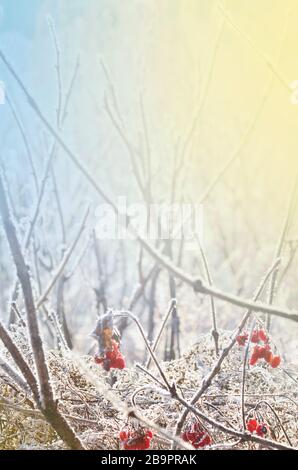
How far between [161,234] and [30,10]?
73 centimetres

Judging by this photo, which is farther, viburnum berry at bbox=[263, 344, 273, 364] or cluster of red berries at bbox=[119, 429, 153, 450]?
viburnum berry at bbox=[263, 344, 273, 364]

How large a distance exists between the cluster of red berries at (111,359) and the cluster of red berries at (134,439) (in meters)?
0.12

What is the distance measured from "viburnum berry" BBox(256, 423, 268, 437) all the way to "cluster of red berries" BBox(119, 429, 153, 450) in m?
0.20

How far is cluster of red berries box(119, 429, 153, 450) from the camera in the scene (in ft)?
2.71

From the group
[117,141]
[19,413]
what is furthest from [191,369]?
[117,141]

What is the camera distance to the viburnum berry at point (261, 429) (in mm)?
909

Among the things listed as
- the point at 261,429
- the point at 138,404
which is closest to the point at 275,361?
the point at 261,429

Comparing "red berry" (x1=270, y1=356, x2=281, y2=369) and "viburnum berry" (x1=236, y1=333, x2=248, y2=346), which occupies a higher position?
"viburnum berry" (x1=236, y1=333, x2=248, y2=346)

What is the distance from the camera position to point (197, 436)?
88cm

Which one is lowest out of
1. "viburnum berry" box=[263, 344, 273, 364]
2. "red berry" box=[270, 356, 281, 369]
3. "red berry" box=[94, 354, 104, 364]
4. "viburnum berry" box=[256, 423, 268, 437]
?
"viburnum berry" box=[256, 423, 268, 437]

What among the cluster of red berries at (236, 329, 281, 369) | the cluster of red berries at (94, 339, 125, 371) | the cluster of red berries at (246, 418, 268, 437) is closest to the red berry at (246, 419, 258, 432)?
the cluster of red berries at (246, 418, 268, 437)

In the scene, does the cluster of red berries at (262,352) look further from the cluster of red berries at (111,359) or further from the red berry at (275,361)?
the cluster of red berries at (111,359)

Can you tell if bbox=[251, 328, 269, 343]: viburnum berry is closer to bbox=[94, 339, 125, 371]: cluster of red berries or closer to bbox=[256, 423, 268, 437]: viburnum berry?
bbox=[256, 423, 268, 437]: viburnum berry
